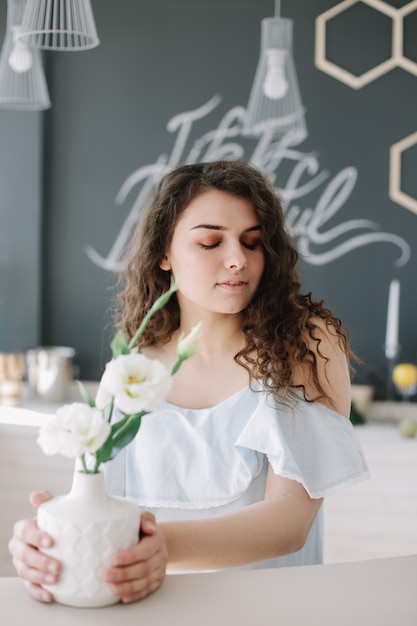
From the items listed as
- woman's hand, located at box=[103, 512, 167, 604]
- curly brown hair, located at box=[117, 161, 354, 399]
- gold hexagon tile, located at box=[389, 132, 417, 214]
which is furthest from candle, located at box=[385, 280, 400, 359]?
woman's hand, located at box=[103, 512, 167, 604]

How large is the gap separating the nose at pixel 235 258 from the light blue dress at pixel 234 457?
0.78 ft

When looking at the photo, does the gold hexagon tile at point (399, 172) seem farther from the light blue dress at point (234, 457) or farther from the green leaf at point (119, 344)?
the green leaf at point (119, 344)

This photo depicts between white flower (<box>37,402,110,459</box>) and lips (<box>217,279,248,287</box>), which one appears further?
lips (<box>217,279,248,287</box>)

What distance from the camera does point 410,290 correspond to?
3473 mm

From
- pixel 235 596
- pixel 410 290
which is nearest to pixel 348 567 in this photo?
pixel 235 596

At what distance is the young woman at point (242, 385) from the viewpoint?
149 centimetres

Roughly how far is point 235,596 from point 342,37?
286 cm

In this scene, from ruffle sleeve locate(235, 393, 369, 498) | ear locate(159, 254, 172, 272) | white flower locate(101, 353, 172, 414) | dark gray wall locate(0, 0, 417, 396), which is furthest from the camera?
dark gray wall locate(0, 0, 417, 396)

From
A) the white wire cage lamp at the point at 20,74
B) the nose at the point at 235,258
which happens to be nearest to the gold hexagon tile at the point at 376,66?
the white wire cage lamp at the point at 20,74

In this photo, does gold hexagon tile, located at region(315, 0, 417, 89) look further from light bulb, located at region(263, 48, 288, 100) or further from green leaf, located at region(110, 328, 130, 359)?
green leaf, located at region(110, 328, 130, 359)

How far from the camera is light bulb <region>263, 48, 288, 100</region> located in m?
3.11

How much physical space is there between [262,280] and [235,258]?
161mm

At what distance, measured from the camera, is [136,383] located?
38.5 inches

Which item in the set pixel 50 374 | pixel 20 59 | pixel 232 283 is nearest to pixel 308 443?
pixel 232 283
